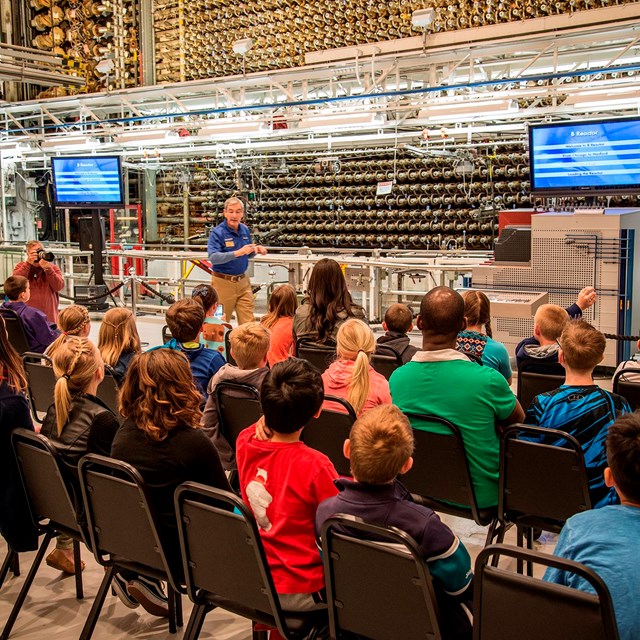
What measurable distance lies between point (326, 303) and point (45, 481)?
2.42 metres

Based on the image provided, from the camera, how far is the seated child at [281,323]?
5.12 m

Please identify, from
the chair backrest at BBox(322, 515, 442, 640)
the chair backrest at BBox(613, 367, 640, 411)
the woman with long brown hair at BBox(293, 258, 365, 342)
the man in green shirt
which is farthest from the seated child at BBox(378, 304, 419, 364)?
the chair backrest at BBox(322, 515, 442, 640)

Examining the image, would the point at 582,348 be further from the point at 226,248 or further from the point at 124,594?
the point at 226,248

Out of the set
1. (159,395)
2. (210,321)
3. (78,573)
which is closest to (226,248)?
(210,321)

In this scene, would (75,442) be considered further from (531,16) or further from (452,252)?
(531,16)

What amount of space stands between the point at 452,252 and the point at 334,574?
29.3 ft

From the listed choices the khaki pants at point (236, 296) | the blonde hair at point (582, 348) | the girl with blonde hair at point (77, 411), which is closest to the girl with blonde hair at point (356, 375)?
the blonde hair at point (582, 348)

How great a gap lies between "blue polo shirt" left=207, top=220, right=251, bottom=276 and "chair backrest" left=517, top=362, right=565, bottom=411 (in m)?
4.47

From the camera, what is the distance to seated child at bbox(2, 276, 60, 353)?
6.16m

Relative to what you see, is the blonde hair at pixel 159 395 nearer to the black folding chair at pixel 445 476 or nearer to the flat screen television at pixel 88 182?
the black folding chair at pixel 445 476

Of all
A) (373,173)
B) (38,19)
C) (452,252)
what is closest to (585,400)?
(452,252)

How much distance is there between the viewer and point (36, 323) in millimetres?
6227

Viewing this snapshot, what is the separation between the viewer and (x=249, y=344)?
3.74 metres

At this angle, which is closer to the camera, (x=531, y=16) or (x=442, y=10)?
(x=531, y=16)
